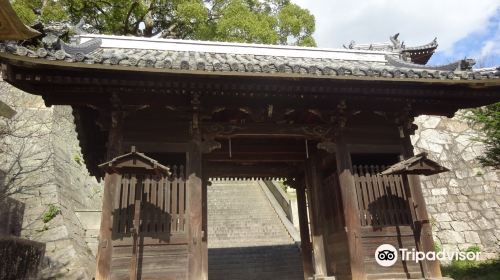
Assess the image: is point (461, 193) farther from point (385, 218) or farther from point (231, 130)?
point (231, 130)

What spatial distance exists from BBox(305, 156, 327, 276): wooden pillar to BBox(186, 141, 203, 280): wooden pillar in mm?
3100

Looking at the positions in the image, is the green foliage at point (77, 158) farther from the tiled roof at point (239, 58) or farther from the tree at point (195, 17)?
the tiled roof at point (239, 58)

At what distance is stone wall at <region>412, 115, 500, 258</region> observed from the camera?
15.2 metres

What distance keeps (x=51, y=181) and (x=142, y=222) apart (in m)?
10.4

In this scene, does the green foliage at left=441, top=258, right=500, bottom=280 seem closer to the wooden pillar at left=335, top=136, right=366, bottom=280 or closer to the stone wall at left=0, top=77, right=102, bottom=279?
the wooden pillar at left=335, top=136, right=366, bottom=280

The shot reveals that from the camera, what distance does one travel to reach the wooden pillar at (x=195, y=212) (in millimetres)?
6461

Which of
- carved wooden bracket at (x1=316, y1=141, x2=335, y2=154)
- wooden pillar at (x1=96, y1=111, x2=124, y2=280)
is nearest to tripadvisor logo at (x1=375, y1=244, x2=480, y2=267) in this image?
carved wooden bracket at (x1=316, y1=141, x2=335, y2=154)

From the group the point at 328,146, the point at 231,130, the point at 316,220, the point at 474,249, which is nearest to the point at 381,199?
the point at 328,146

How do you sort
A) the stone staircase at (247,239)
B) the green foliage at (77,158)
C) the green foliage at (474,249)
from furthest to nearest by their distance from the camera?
the green foliage at (77,158), the green foliage at (474,249), the stone staircase at (247,239)

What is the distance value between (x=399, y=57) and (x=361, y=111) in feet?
13.8

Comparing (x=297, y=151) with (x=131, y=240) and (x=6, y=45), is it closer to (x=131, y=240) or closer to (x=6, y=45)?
(x=131, y=240)

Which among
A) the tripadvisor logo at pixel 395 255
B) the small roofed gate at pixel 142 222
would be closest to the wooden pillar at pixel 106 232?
the small roofed gate at pixel 142 222

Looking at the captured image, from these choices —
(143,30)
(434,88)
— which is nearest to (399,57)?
(434,88)

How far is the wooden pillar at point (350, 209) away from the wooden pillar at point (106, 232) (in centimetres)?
→ 434
